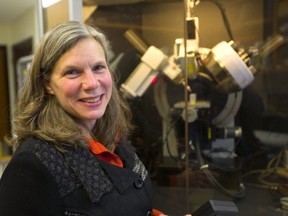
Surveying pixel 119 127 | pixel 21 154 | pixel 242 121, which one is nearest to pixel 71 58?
pixel 21 154

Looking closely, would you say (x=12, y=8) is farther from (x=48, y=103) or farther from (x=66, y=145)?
(x=66, y=145)

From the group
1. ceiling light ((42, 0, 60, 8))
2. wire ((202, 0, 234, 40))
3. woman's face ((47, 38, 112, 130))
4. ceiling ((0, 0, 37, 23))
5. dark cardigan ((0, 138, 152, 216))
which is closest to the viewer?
dark cardigan ((0, 138, 152, 216))

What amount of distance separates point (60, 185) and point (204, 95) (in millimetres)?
1296

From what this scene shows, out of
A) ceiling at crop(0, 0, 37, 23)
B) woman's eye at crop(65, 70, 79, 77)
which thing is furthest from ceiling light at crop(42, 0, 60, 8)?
ceiling at crop(0, 0, 37, 23)

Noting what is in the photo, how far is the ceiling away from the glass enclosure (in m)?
1.25

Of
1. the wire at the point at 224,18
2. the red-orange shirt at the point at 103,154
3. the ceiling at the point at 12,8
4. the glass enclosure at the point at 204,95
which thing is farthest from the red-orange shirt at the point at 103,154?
the ceiling at the point at 12,8

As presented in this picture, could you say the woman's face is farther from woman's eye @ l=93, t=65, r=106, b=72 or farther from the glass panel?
the glass panel

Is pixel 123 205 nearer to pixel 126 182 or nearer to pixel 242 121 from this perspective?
pixel 126 182

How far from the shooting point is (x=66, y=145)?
0.84 metres

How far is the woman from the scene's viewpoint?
2.47 ft

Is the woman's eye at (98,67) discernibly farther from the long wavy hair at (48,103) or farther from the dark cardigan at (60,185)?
the dark cardigan at (60,185)

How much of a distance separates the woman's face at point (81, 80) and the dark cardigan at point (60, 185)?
13 centimetres

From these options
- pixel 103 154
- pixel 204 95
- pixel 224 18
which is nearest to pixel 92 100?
pixel 103 154

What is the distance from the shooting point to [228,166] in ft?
6.30
